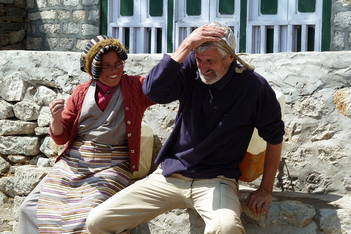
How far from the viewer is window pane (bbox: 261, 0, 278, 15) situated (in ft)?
23.9

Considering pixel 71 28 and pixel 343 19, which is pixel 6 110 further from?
pixel 71 28

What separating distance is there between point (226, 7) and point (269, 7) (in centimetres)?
48

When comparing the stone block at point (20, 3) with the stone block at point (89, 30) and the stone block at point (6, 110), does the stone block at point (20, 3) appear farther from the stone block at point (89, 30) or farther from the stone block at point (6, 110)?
the stone block at point (6, 110)

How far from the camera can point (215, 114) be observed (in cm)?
382

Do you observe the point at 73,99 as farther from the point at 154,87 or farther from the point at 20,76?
the point at 20,76

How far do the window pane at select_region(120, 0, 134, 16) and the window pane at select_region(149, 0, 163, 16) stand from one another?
240mm

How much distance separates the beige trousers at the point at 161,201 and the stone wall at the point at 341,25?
3.50 m

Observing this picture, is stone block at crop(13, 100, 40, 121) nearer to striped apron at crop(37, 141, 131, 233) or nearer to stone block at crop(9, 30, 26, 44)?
striped apron at crop(37, 141, 131, 233)

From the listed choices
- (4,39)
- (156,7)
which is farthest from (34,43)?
(156,7)

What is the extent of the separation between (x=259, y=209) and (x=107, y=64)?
3.86 ft

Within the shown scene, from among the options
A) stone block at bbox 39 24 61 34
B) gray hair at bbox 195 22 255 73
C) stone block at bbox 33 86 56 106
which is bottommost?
stone block at bbox 33 86 56 106

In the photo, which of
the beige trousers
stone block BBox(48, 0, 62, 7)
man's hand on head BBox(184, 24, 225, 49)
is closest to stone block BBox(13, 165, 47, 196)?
the beige trousers

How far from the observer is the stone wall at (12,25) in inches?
358

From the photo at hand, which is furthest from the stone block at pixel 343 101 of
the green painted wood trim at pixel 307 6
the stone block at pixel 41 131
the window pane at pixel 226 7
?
the window pane at pixel 226 7
